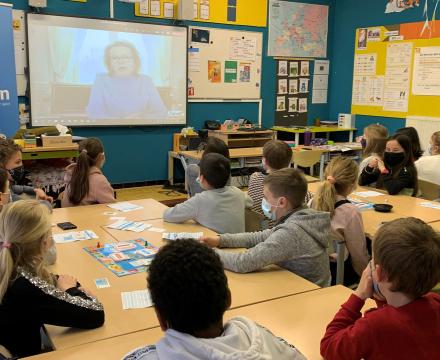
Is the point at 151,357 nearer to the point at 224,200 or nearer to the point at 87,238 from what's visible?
the point at 87,238

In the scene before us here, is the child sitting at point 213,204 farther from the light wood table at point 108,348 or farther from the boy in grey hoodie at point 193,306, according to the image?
Result: the boy in grey hoodie at point 193,306

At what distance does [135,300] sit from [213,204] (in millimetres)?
1135

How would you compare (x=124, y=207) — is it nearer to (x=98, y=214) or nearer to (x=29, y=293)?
(x=98, y=214)

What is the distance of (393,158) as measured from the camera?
430 centimetres

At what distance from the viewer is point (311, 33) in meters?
8.20

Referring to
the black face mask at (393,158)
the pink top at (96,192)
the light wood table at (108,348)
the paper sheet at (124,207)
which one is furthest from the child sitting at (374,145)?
the light wood table at (108,348)

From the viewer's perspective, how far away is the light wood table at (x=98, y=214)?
312 cm

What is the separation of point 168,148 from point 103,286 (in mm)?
5236

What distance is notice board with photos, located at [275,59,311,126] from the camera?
8.05m

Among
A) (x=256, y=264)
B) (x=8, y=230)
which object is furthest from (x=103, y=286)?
(x=256, y=264)

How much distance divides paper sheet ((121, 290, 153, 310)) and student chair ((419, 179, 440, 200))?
315 centimetres

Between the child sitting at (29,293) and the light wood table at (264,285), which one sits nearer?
the child sitting at (29,293)

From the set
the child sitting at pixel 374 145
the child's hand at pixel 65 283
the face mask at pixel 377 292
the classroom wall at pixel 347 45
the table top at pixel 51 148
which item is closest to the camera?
the face mask at pixel 377 292

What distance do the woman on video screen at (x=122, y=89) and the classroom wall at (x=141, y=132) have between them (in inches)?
9.3
